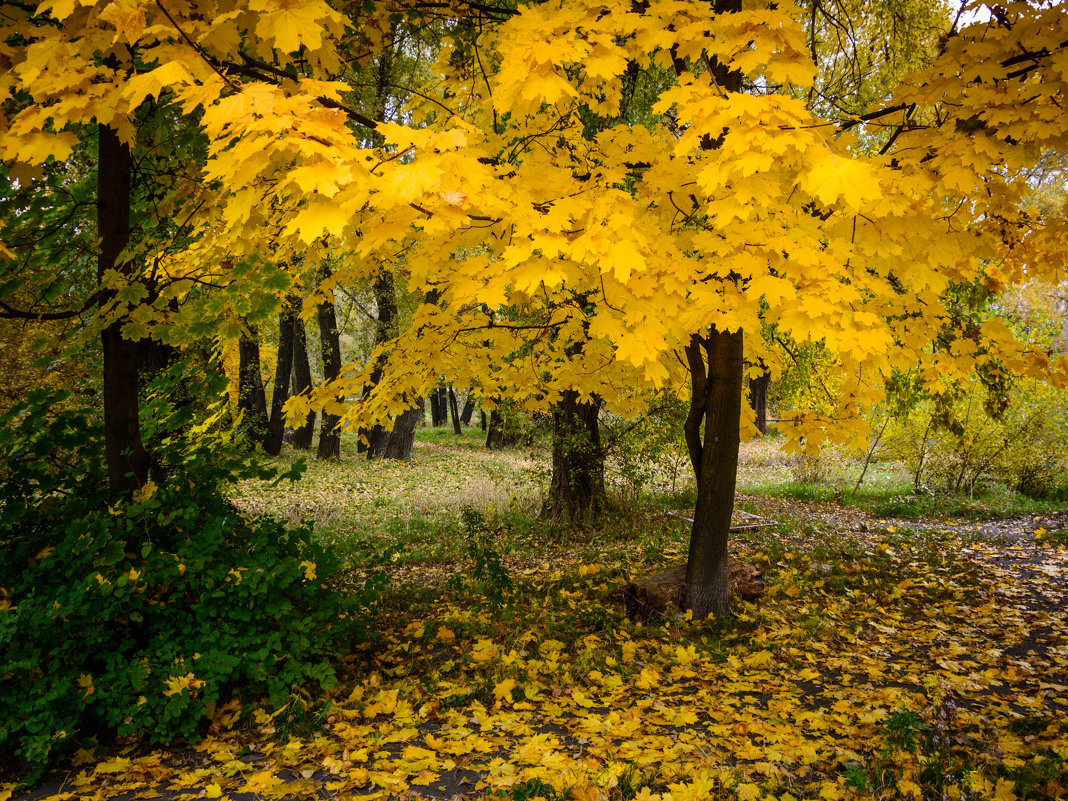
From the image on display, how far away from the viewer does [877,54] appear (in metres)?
7.37

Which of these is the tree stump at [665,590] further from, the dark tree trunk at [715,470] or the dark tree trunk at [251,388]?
the dark tree trunk at [251,388]

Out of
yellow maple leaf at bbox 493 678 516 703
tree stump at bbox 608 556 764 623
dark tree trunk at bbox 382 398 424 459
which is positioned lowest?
yellow maple leaf at bbox 493 678 516 703

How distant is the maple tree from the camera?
2.19 m

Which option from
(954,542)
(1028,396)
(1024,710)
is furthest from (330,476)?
(1028,396)

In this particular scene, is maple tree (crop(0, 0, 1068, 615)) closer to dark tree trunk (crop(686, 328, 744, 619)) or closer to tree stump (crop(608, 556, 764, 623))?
dark tree trunk (crop(686, 328, 744, 619))

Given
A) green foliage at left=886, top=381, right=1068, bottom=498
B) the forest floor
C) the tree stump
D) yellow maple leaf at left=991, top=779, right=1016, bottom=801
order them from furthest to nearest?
1. green foliage at left=886, top=381, right=1068, bottom=498
2. the tree stump
3. the forest floor
4. yellow maple leaf at left=991, top=779, right=1016, bottom=801

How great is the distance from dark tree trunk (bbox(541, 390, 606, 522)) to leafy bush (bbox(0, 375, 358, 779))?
488 cm

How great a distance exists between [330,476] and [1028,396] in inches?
522

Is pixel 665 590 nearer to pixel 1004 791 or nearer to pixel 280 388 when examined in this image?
pixel 1004 791

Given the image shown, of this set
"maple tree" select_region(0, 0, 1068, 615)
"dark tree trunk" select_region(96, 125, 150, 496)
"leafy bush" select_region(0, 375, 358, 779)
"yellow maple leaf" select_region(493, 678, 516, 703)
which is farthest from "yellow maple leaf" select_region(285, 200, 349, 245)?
"yellow maple leaf" select_region(493, 678, 516, 703)

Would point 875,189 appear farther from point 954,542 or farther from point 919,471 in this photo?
point 919,471

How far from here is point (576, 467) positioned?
858 centimetres

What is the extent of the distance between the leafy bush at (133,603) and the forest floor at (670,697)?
244mm

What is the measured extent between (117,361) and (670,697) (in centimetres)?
411
